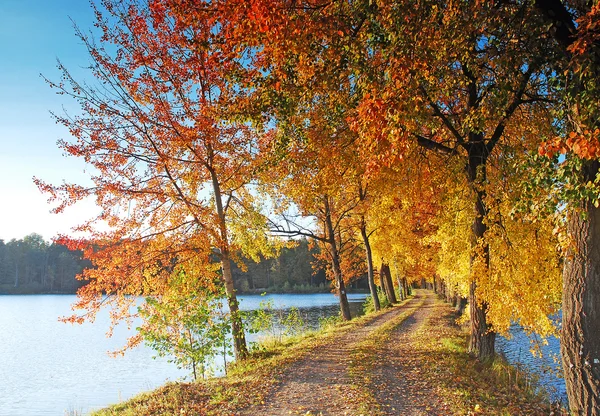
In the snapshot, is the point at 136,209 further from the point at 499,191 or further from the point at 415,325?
the point at 415,325

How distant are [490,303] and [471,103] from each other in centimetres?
504

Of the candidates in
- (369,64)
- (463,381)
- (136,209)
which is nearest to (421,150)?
(369,64)

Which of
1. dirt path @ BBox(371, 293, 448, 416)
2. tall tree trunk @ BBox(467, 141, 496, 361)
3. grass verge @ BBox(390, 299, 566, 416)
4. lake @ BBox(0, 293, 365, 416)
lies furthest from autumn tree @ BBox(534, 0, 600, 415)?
lake @ BBox(0, 293, 365, 416)

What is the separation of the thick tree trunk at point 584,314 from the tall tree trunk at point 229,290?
840 centimetres

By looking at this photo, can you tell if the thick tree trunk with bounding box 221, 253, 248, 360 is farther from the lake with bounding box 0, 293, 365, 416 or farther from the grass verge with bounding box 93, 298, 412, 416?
the grass verge with bounding box 93, 298, 412, 416

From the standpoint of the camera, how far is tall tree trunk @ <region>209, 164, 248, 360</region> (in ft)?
41.2

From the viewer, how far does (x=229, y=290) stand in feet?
42.9

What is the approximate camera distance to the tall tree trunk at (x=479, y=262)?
33.9 feet

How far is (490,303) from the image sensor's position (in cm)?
1021

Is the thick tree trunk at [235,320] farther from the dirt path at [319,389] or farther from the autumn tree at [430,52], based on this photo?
the autumn tree at [430,52]

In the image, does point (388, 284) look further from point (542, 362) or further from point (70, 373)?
point (70, 373)

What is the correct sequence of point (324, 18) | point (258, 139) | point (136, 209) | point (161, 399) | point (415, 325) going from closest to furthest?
1. point (324, 18)
2. point (161, 399)
3. point (136, 209)
4. point (258, 139)
5. point (415, 325)

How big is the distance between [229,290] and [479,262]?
285 inches

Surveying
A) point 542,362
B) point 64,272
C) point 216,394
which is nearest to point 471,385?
point 216,394
